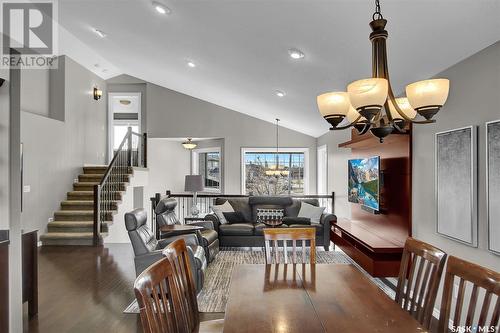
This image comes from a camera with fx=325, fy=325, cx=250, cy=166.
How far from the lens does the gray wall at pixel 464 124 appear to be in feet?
7.79

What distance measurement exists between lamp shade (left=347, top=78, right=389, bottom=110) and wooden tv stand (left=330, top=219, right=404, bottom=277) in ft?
7.56

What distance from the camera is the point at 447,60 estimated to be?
2.79m

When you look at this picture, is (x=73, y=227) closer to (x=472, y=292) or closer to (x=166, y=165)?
(x=166, y=165)

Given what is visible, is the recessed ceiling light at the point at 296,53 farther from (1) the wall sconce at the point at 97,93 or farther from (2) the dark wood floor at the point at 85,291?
(1) the wall sconce at the point at 97,93

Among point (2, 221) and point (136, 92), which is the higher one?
point (136, 92)

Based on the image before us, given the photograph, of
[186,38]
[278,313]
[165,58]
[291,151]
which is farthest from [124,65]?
[278,313]

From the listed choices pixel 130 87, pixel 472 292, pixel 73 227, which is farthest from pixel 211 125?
pixel 472 292

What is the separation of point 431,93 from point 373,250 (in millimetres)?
2239

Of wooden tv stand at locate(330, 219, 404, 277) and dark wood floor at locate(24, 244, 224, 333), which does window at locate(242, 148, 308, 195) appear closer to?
dark wood floor at locate(24, 244, 224, 333)

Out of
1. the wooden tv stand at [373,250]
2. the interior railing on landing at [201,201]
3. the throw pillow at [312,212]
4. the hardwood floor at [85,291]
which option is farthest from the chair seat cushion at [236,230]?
the wooden tv stand at [373,250]

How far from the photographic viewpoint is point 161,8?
12.4 feet

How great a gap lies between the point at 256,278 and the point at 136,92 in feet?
27.6

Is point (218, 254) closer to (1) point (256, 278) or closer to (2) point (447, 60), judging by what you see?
(1) point (256, 278)

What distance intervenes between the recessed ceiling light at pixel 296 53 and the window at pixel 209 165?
19.8ft
